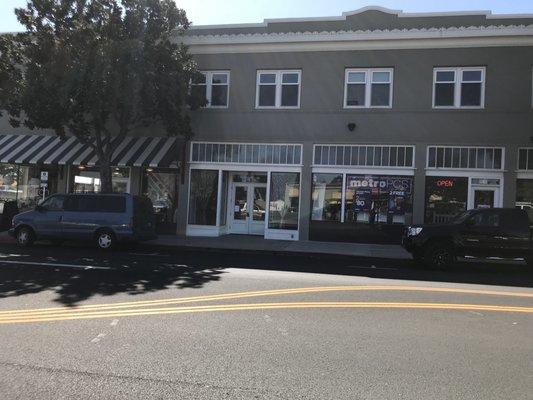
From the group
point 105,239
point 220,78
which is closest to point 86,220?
point 105,239

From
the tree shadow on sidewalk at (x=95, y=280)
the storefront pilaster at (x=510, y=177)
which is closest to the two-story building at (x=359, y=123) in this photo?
the storefront pilaster at (x=510, y=177)

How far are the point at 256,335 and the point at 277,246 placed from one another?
1129 cm

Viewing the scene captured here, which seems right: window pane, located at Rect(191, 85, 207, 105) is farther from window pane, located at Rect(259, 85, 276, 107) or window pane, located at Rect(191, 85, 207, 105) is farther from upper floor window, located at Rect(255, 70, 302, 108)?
window pane, located at Rect(259, 85, 276, 107)

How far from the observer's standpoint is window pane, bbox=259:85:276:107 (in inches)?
787

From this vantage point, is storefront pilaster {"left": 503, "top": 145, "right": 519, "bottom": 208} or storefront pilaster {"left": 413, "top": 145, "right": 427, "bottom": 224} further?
storefront pilaster {"left": 413, "top": 145, "right": 427, "bottom": 224}

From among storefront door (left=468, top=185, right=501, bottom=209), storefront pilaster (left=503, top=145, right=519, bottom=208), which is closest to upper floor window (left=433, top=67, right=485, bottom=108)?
storefront pilaster (left=503, top=145, right=519, bottom=208)

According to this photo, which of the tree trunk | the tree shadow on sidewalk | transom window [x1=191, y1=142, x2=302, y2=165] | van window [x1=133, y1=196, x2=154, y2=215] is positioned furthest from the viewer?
transom window [x1=191, y1=142, x2=302, y2=165]

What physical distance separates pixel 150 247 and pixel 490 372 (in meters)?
13.6

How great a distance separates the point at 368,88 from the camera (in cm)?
1906

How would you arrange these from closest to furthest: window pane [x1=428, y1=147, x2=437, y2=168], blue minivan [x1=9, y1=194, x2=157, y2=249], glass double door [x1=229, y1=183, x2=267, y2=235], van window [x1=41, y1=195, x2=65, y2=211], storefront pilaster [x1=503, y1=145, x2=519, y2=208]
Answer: blue minivan [x1=9, y1=194, x2=157, y2=249]
van window [x1=41, y1=195, x2=65, y2=211]
storefront pilaster [x1=503, y1=145, x2=519, y2=208]
window pane [x1=428, y1=147, x2=437, y2=168]
glass double door [x1=229, y1=183, x2=267, y2=235]

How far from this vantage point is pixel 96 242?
1591 centimetres

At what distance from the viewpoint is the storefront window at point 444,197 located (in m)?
18.2

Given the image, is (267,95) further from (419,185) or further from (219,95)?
(419,185)

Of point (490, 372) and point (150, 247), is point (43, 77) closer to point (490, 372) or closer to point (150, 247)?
point (150, 247)
